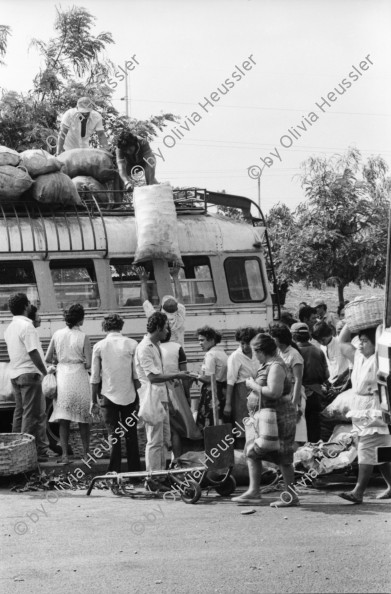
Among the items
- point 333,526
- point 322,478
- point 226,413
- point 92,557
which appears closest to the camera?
point 92,557

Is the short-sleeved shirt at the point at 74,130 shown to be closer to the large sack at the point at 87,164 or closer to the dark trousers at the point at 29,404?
the large sack at the point at 87,164

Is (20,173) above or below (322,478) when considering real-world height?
above

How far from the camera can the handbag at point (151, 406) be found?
10.1m

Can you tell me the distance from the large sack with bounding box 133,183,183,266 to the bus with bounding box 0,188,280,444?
317mm

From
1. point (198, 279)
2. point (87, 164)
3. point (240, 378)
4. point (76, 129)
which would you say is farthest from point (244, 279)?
point (76, 129)

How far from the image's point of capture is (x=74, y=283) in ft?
42.9

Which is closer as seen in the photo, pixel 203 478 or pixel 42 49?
pixel 203 478

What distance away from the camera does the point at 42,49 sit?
2484 centimetres

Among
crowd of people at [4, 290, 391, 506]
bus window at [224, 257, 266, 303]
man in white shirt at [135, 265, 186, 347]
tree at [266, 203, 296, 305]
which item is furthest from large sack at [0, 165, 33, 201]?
tree at [266, 203, 296, 305]

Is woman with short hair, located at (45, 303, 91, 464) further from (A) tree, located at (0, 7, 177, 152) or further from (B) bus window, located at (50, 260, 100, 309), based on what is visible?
(A) tree, located at (0, 7, 177, 152)

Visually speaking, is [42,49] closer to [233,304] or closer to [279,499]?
[233,304]

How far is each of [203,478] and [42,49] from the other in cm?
1753

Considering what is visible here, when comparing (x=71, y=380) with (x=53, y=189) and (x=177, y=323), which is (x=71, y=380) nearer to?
(x=177, y=323)

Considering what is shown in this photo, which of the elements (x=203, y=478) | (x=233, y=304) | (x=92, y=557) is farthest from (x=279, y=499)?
(x=233, y=304)
